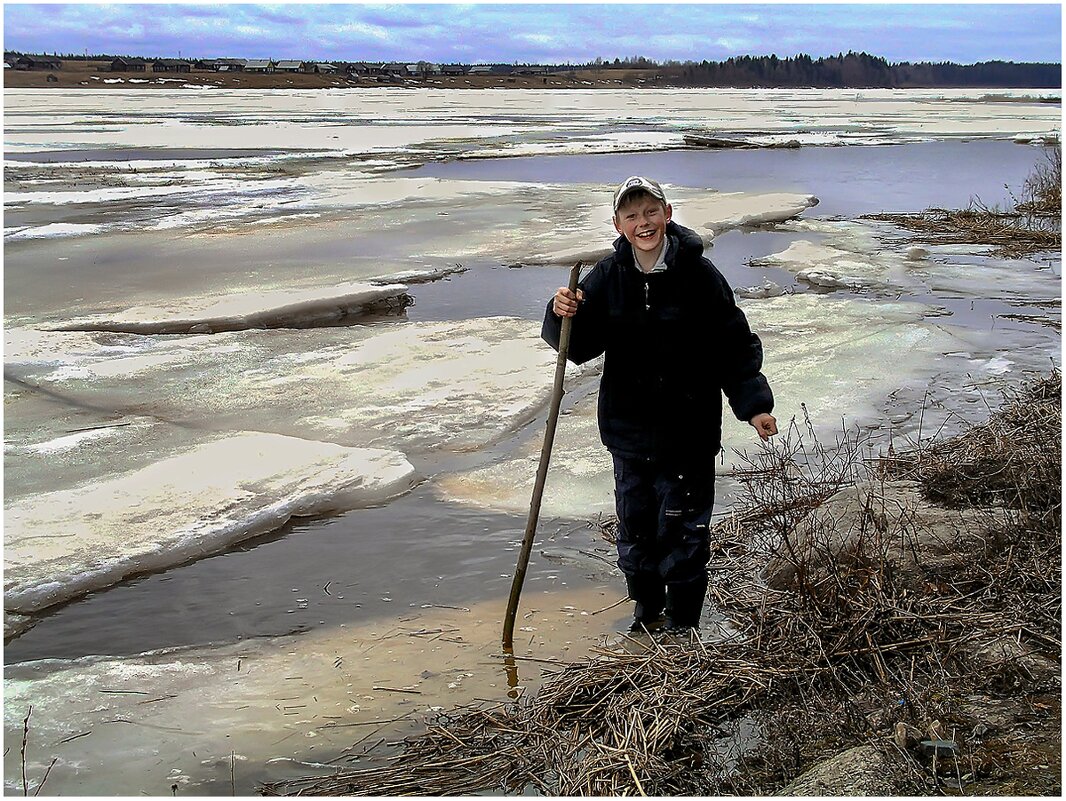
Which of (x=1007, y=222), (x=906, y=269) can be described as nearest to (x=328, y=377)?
(x=906, y=269)

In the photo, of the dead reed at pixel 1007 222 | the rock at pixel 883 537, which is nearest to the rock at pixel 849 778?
the rock at pixel 883 537

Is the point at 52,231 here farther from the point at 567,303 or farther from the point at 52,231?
the point at 567,303

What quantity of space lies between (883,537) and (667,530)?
86 cm

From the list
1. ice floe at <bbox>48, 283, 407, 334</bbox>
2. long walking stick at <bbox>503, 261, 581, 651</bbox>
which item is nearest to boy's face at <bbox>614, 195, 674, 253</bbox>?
long walking stick at <bbox>503, 261, 581, 651</bbox>

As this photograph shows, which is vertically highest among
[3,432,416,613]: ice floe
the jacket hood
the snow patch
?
the jacket hood

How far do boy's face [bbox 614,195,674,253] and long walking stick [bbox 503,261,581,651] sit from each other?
206 mm

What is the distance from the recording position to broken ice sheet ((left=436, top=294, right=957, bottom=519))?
532 cm

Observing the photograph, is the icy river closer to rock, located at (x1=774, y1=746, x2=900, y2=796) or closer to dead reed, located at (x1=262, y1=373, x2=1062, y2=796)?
dead reed, located at (x1=262, y1=373, x2=1062, y2=796)

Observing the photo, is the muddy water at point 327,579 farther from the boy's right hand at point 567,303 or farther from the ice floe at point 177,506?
the boy's right hand at point 567,303

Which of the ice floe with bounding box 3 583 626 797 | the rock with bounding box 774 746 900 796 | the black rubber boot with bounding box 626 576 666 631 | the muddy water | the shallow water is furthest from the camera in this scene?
the shallow water

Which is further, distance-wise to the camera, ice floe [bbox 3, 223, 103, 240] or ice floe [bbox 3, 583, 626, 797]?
ice floe [bbox 3, 223, 103, 240]

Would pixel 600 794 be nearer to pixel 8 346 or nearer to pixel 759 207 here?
pixel 8 346

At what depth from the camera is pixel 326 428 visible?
6.07 meters

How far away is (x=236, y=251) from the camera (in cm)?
1196
